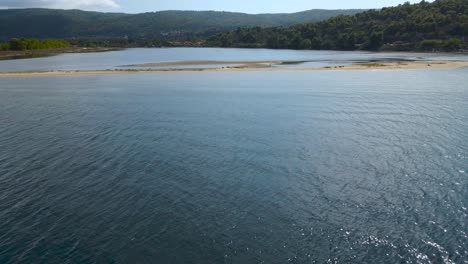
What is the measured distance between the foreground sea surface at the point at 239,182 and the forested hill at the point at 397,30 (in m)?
108

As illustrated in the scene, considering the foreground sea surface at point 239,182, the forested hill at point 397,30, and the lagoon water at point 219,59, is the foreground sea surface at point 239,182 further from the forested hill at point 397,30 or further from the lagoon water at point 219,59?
the forested hill at point 397,30

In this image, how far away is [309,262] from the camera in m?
14.6

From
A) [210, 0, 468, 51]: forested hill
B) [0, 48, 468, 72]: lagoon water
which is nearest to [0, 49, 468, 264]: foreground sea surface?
[0, 48, 468, 72]: lagoon water

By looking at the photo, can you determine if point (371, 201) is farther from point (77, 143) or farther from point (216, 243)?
point (77, 143)

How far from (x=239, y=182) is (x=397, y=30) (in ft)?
498

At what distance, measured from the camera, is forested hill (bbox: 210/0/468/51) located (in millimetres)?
140000

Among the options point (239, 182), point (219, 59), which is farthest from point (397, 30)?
point (239, 182)

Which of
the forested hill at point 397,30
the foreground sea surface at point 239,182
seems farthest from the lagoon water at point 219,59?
the foreground sea surface at point 239,182

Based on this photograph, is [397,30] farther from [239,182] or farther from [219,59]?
[239,182]

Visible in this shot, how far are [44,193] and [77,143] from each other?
9.83m

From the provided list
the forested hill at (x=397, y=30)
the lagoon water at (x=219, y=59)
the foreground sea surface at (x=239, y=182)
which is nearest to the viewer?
the foreground sea surface at (x=239, y=182)

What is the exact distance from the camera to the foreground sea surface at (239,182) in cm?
1573

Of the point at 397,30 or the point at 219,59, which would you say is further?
the point at 397,30

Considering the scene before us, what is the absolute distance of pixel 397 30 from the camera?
15562cm
